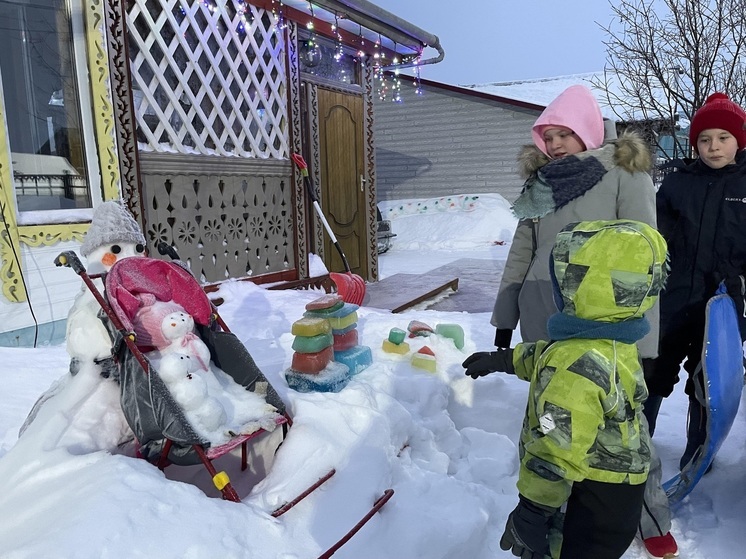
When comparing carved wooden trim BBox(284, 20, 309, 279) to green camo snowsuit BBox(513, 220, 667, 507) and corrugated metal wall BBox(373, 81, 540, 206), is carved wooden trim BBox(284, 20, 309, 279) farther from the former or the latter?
corrugated metal wall BBox(373, 81, 540, 206)

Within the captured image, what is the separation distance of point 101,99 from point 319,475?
10.9ft

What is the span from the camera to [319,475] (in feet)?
6.37

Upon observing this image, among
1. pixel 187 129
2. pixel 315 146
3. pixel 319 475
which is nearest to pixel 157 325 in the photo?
pixel 319 475

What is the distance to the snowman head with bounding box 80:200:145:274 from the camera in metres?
2.11

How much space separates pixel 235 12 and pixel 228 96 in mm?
781

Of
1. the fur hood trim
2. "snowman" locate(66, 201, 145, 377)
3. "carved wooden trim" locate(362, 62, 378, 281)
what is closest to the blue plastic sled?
the fur hood trim

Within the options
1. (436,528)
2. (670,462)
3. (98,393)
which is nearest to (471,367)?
(436,528)

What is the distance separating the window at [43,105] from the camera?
3572 millimetres

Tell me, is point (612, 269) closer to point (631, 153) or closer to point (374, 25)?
point (631, 153)

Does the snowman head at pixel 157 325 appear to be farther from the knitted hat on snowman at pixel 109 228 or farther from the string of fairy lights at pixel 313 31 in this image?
the string of fairy lights at pixel 313 31

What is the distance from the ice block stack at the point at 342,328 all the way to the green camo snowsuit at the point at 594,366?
163 cm

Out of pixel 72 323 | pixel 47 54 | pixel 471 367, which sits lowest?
pixel 471 367

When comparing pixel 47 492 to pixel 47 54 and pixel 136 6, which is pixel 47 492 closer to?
pixel 47 54

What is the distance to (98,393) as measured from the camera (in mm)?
1854
